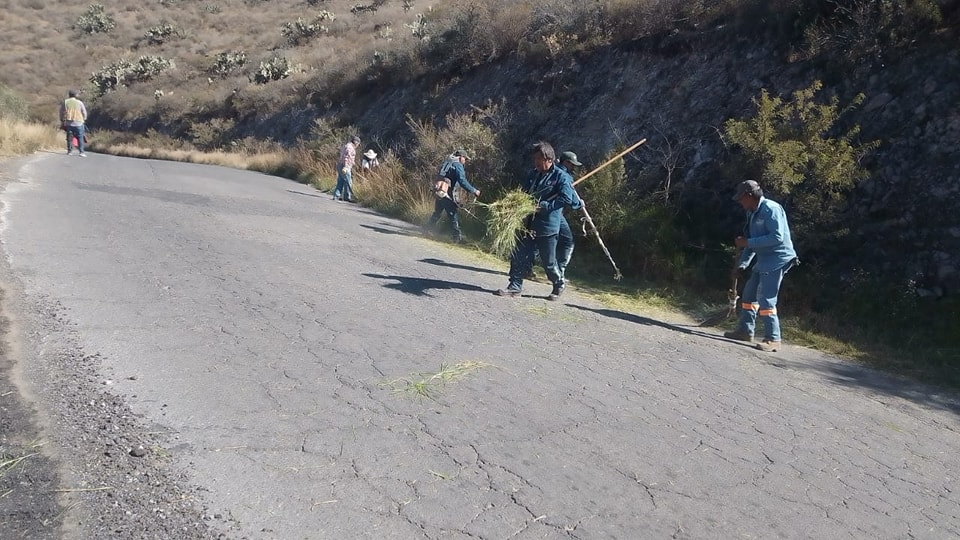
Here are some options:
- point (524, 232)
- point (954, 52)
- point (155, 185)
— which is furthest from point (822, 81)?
point (155, 185)

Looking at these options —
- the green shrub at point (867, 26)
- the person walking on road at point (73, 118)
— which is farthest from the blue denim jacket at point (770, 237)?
the person walking on road at point (73, 118)

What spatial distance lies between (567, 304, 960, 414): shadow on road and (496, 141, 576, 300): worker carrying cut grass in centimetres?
209

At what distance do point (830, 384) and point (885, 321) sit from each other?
2.63 meters

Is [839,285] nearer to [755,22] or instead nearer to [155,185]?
[755,22]

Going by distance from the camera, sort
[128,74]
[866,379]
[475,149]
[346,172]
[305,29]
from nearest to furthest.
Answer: [866,379], [475,149], [346,172], [305,29], [128,74]

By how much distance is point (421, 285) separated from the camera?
9.16 meters

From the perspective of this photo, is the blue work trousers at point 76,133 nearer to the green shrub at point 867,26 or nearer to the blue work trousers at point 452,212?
the blue work trousers at point 452,212

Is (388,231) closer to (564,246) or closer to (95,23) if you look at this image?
(564,246)

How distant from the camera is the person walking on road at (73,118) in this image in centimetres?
2031

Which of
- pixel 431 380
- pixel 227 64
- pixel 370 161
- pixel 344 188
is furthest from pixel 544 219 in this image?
pixel 227 64

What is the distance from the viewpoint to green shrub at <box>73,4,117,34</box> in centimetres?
5566

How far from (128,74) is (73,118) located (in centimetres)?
2741

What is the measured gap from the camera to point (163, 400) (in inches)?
196

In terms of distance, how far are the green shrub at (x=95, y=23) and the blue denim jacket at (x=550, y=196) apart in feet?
186
